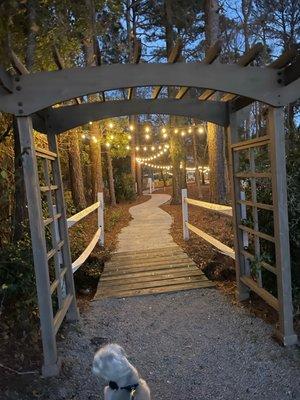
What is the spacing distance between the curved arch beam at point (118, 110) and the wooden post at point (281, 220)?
100 cm

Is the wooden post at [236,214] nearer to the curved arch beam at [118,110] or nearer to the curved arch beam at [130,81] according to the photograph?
the curved arch beam at [118,110]

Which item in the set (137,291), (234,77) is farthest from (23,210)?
(234,77)

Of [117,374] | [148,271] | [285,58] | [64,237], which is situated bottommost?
[148,271]

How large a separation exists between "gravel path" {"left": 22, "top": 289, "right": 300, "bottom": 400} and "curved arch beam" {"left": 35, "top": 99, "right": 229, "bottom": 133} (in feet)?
7.28

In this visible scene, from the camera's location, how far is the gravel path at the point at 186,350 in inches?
109

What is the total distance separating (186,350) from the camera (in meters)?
3.37

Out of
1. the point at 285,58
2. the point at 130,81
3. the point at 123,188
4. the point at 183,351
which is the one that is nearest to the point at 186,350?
the point at 183,351

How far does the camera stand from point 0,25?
3787 millimetres

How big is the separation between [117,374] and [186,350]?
1872 mm

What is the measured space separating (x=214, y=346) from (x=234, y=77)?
7.95ft

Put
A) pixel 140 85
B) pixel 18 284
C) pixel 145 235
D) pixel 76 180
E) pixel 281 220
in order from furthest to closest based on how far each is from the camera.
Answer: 1. pixel 76 180
2. pixel 145 235
3. pixel 18 284
4. pixel 281 220
5. pixel 140 85

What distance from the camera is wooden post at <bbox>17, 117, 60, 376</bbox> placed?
9.52 feet

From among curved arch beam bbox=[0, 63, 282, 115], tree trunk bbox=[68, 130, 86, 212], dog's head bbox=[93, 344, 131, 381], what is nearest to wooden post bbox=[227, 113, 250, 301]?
curved arch beam bbox=[0, 63, 282, 115]

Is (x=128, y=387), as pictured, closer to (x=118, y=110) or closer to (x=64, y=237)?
(x=64, y=237)
